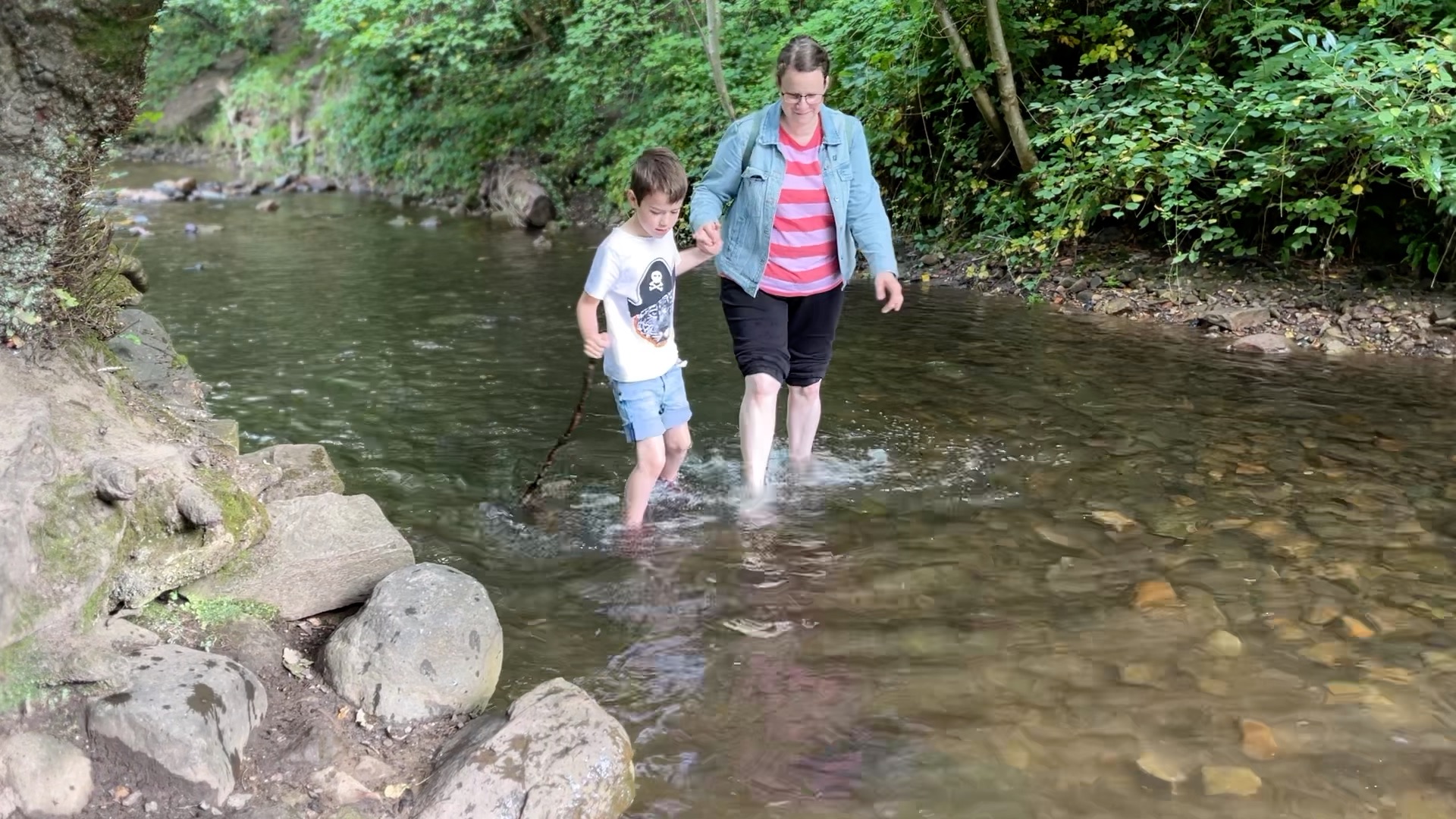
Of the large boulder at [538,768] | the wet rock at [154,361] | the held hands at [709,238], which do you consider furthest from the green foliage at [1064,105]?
the wet rock at [154,361]

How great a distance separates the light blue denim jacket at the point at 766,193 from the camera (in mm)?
4262

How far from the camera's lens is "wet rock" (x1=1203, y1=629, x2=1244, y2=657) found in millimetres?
3367

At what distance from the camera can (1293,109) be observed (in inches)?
279

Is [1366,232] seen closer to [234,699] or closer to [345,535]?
[345,535]

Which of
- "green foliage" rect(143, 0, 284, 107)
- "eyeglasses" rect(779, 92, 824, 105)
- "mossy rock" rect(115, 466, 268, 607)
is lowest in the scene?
"mossy rock" rect(115, 466, 268, 607)

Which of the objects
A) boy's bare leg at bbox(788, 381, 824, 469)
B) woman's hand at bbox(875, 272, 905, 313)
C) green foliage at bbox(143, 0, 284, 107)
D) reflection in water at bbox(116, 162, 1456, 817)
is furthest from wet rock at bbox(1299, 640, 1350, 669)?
green foliage at bbox(143, 0, 284, 107)

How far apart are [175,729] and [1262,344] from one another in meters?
6.80

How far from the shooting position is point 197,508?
10.6ft

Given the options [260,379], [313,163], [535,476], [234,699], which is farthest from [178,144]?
[234,699]

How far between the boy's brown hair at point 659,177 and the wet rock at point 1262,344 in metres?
4.73

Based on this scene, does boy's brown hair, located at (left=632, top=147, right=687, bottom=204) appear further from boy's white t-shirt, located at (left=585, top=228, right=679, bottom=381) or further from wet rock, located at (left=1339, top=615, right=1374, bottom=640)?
wet rock, located at (left=1339, top=615, right=1374, bottom=640)

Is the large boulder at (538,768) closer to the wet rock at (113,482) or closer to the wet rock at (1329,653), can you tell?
the wet rock at (113,482)

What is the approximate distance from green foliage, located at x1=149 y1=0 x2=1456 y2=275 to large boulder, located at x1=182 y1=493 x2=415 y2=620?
6245 millimetres

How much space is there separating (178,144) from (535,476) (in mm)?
29027
